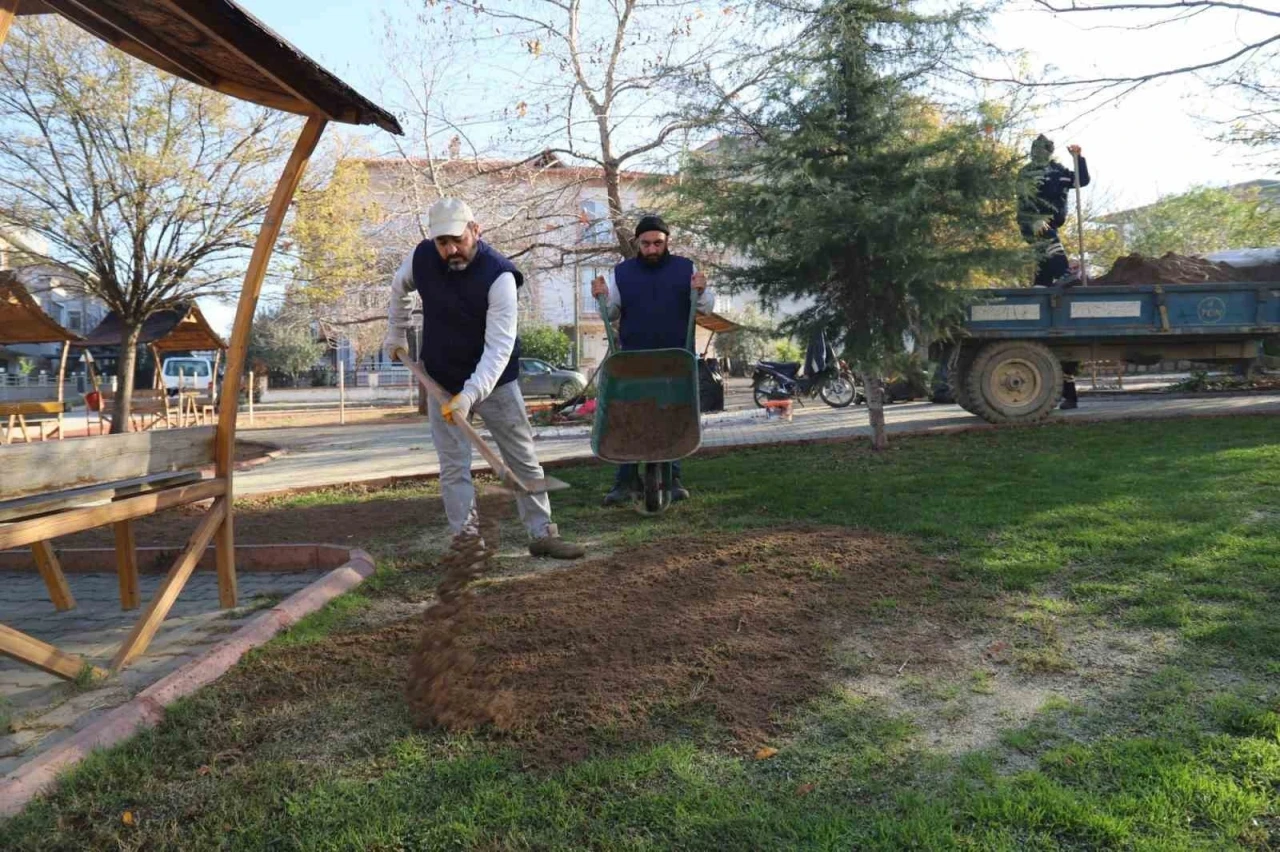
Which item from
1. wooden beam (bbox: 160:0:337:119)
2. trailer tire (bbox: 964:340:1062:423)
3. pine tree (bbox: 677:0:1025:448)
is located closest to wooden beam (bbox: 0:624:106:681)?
wooden beam (bbox: 160:0:337:119)

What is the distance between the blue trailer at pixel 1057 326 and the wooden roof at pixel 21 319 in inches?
470

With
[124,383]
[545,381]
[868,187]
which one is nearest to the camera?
[868,187]

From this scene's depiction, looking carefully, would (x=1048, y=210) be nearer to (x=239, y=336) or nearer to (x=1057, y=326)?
(x=1057, y=326)

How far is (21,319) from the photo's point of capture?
11.4 m

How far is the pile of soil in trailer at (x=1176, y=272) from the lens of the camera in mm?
11492

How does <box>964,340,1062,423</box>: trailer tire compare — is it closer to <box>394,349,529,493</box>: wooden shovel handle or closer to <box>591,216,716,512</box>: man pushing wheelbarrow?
<box>591,216,716,512</box>: man pushing wheelbarrow

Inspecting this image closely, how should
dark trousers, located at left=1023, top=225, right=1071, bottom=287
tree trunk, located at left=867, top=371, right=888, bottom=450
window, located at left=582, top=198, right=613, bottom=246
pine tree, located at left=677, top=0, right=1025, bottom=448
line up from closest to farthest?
pine tree, located at left=677, top=0, right=1025, bottom=448
tree trunk, located at left=867, top=371, right=888, bottom=450
dark trousers, located at left=1023, top=225, right=1071, bottom=287
window, located at left=582, top=198, right=613, bottom=246

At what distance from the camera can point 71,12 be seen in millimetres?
3459

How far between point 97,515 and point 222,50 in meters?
2.12

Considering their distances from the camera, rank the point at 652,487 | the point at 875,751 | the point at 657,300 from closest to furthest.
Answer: the point at 875,751, the point at 652,487, the point at 657,300

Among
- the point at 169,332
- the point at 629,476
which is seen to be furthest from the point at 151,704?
the point at 169,332

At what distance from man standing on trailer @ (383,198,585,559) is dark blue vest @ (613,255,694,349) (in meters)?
1.36

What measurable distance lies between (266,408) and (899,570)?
97.4 ft

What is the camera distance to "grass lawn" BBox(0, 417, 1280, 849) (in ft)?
6.82
